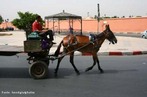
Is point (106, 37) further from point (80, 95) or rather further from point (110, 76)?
point (80, 95)

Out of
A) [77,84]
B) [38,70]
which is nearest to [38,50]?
[38,70]

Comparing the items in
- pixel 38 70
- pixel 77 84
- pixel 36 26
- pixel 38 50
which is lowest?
pixel 77 84

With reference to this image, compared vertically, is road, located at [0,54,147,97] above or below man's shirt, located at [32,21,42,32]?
below

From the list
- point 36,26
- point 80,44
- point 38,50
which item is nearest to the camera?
point 38,50

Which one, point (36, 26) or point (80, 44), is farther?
point (80, 44)

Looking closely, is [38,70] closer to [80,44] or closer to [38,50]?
[38,50]

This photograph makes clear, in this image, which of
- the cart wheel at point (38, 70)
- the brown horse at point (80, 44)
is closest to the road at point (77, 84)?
the cart wheel at point (38, 70)

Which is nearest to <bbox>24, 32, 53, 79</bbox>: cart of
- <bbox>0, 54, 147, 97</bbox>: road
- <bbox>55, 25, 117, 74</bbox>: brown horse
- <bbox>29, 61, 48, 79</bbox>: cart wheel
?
<bbox>29, 61, 48, 79</bbox>: cart wheel

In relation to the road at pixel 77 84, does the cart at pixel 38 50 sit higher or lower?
higher

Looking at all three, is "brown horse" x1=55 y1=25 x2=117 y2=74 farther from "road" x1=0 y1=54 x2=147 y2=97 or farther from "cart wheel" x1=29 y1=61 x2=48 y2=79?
"cart wheel" x1=29 y1=61 x2=48 y2=79

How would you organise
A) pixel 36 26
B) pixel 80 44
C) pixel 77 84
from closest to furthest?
1. pixel 77 84
2. pixel 36 26
3. pixel 80 44

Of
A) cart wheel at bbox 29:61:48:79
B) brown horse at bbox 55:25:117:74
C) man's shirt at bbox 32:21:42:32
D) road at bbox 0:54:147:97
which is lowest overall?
road at bbox 0:54:147:97

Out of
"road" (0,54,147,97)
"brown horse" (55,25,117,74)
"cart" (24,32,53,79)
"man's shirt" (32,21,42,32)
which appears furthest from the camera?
"brown horse" (55,25,117,74)

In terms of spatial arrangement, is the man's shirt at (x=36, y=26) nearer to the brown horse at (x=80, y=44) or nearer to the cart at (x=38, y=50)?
the cart at (x=38, y=50)
